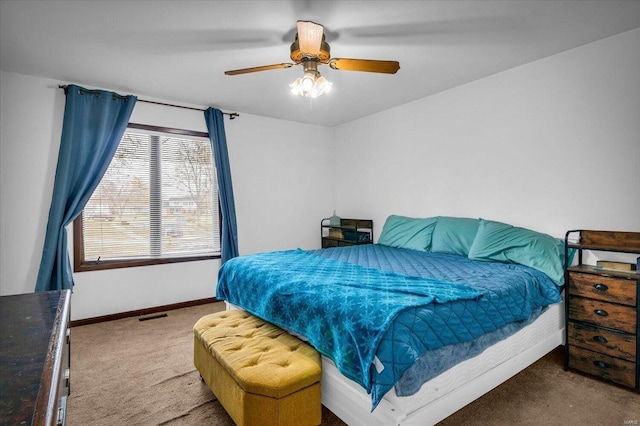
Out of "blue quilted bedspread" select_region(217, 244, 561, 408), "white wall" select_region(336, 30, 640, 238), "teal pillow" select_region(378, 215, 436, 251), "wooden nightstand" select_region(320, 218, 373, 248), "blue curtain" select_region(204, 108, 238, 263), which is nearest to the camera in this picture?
"blue quilted bedspread" select_region(217, 244, 561, 408)

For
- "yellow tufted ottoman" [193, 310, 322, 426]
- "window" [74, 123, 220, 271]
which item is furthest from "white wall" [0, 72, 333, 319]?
"yellow tufted ottoman" [193, 310, 322, 426]

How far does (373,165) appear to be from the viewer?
456 cm

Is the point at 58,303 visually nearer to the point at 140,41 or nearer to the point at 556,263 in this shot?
the point at 140,41

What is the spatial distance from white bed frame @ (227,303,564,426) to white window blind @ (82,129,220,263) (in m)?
2.84

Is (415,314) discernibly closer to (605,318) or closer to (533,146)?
(605,318)

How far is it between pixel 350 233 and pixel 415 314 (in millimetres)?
2926

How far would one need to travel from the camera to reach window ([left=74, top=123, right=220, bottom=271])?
351 centimetres

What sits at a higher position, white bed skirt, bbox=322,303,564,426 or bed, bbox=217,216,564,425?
bed, bbox=217,216,564,425

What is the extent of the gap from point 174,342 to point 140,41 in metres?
2.47

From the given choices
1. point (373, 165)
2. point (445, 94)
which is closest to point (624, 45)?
point (445, 94)

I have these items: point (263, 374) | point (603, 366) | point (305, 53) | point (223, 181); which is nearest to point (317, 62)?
point (305, 53)

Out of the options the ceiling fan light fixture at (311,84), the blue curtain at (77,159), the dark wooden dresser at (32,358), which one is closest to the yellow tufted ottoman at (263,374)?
the dark wooden dresser at (32,358)

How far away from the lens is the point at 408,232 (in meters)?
3.67

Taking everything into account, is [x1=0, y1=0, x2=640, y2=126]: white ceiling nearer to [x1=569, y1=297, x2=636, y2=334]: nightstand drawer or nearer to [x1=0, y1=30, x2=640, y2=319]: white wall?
[x1=0, y1=30, x2=640, y2=319]: white wall
